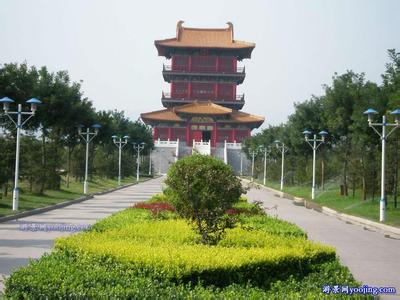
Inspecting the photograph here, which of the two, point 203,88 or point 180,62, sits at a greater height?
point 180,62

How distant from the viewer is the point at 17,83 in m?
22.4

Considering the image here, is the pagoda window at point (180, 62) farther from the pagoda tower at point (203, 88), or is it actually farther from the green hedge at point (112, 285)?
the green hedge at point (112, 285)

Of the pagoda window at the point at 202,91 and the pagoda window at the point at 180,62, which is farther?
the pagoda window at the point at 202,91

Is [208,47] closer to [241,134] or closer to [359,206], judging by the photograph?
[241,134]

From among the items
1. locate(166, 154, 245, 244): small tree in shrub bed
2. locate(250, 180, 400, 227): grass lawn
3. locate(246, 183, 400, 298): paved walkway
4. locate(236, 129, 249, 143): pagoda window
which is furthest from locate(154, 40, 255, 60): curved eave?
locate(166, 154, 245, 244): small tree in shrub bed

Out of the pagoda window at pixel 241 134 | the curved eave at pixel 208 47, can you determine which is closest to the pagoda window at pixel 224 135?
the pagoda window at pixel 241 134

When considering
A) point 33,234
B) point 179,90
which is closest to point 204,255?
point 33,234

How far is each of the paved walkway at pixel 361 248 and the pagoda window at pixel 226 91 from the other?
2010 inches

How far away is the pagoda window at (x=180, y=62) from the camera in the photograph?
71000mm

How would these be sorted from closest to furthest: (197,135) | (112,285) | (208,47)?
1. (112,285)
2. (208,47)
3. (197,135)

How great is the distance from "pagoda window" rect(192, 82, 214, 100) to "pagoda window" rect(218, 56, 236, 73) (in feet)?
7.89

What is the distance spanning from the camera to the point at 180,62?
235ft

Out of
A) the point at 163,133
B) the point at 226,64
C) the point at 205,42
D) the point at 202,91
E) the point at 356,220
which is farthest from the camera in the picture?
the point at 202,91

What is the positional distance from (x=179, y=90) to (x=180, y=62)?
11.1 ft
